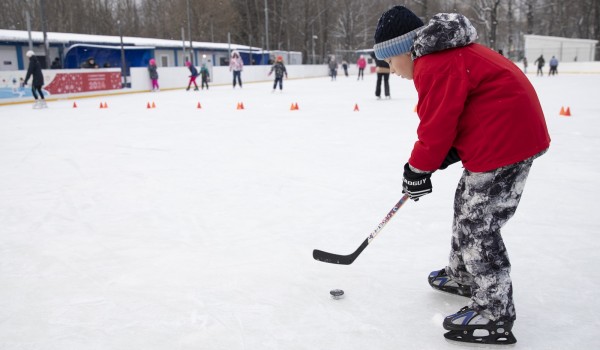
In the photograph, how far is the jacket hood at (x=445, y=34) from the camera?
1655 mm

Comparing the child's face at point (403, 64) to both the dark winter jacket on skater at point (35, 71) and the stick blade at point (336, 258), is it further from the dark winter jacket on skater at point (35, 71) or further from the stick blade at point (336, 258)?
the dark winter jacket on skater at point (35, 71)

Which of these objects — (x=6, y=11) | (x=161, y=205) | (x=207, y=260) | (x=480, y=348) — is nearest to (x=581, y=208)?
(x=480, y=348)

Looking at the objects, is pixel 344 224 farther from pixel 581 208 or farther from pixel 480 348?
pixel 581 208

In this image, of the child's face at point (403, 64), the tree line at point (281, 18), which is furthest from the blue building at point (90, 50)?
the child's face at point (403, 64)

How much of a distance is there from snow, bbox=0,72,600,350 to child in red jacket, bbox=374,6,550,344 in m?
0.21

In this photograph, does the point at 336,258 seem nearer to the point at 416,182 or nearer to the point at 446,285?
the point at 446,285

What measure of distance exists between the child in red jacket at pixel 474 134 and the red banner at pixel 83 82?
15374mm

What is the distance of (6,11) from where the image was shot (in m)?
35.2

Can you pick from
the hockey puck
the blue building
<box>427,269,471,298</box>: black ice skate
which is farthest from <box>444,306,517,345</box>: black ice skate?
the blue building

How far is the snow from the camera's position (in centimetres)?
200

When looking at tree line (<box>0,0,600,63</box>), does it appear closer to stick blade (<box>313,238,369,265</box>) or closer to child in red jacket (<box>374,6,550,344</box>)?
stick blade (<box>313,238,369,265</box>)

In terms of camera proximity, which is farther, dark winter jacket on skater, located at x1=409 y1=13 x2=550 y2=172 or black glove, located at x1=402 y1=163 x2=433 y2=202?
black glove, located at x1=402 y1=163 x2=433 y2=202

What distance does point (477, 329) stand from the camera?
6.17 ft

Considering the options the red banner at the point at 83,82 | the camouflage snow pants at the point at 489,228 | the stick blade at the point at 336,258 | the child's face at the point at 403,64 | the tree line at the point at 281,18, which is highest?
the tree line at the point at 281,18
